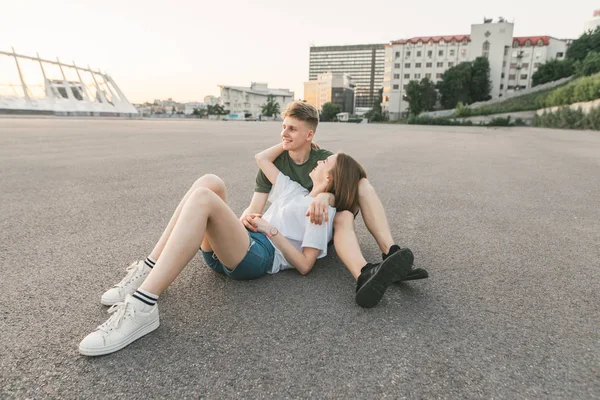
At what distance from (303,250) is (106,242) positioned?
167 cm

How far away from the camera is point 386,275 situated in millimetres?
2002

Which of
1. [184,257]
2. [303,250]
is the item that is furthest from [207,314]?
[303,250]

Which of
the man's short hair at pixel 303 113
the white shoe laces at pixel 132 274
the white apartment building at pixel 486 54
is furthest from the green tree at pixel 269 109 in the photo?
the white shoe laces at pixel 132 274

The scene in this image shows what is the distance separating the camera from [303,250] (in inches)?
96.8

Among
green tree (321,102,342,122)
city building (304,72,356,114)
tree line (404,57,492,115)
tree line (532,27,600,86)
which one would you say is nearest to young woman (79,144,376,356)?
tree line (404,57,492,115)

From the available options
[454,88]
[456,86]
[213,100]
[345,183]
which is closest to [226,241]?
[345,183]

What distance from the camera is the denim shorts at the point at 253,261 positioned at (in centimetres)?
225

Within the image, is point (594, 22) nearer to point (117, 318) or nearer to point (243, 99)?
point (243, 99)

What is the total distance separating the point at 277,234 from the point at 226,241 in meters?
0.38

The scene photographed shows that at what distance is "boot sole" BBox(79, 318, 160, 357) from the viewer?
5.31 feet

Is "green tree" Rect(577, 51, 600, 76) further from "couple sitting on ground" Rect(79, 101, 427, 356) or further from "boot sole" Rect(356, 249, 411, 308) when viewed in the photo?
"boot sole" Rect(356, 249, 411, 308)

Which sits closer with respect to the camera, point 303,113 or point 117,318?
point 117,318

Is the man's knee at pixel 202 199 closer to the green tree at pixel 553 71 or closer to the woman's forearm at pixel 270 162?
the woman's forearm at pixel 270 162

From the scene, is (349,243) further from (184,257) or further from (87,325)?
(87,325)
